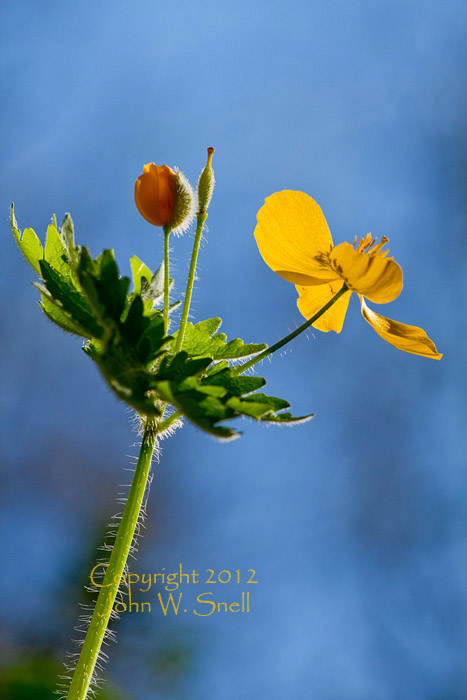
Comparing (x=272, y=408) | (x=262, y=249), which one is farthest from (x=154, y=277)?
(x=272, y=408)

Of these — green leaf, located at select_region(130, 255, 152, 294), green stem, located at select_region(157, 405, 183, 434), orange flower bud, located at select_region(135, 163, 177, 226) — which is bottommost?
green stem, located at select_region(157, 405, 183, 434)

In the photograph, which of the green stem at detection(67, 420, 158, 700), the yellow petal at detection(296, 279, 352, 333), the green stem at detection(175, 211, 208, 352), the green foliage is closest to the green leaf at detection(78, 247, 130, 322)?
the green foliage

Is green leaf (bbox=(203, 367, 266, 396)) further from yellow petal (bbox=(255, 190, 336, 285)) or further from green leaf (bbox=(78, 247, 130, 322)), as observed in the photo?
yellow petal (bbox=(255, 190, 336, 285))

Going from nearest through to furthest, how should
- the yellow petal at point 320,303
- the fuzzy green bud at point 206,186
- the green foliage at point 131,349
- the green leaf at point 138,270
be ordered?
1. the green foliage at point 131,349
2. the fuzzy green bud at point 206,186
3. the green leaf at point 138,270
4. the yellow petal at point 320,303

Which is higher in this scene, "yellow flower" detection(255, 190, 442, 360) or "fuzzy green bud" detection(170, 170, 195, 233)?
"yellow flower" detection(255, 190, 442, 360)

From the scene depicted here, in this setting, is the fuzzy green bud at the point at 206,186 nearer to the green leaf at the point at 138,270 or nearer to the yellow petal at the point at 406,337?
the green leaf at the point at 138,270

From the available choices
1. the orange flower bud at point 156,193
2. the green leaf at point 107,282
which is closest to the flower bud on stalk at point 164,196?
the orange flower bud at point 156,193

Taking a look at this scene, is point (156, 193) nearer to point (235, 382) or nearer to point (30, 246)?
point (30, 246)

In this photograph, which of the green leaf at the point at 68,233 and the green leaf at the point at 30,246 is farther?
the green leaf at the point at 30,246
